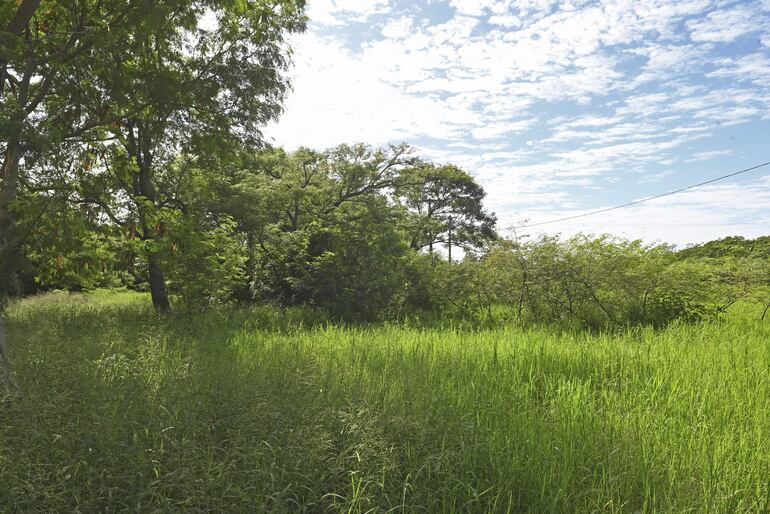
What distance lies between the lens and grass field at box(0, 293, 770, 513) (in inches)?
107

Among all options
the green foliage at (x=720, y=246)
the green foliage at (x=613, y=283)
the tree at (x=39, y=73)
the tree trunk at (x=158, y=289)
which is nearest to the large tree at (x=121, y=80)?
the tree at (x=39, y=73)


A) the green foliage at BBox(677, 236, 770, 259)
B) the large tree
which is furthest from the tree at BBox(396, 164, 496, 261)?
the large tree

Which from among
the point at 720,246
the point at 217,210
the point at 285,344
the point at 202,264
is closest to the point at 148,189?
the point at 217,210

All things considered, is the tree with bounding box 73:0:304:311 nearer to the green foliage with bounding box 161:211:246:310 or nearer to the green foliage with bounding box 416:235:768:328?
the green foliage with bounding box 161:211:246:310

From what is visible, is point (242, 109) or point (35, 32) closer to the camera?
point (35, 32)

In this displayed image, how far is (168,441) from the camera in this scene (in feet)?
10.4

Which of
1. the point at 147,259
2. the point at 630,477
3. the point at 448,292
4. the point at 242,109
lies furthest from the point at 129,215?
the point at 630,477

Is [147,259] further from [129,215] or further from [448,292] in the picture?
[448,292]

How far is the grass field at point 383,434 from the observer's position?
2709 millimetres

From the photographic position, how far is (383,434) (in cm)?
349

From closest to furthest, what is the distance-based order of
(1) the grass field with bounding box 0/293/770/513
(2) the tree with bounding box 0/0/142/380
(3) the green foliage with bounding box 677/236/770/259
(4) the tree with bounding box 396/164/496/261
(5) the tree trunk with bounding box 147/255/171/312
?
(1) the grass field with bounding box 0/293/770/513, (2) the tree with bounding box 0/0/142/380, (5) the tree trunk with bounding box 147/255/171/312, (3) the green foliage with bounding box 677/236/770/259, (4) the tree with bounding box 396/164/496/261

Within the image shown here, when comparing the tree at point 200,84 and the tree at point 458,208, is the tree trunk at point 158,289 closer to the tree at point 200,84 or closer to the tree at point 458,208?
the tree at point 200,84

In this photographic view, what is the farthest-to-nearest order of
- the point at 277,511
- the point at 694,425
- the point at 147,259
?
the point at 147,259
the point at 694,425
the point at 277,511

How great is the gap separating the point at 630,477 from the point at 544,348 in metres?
3.62
